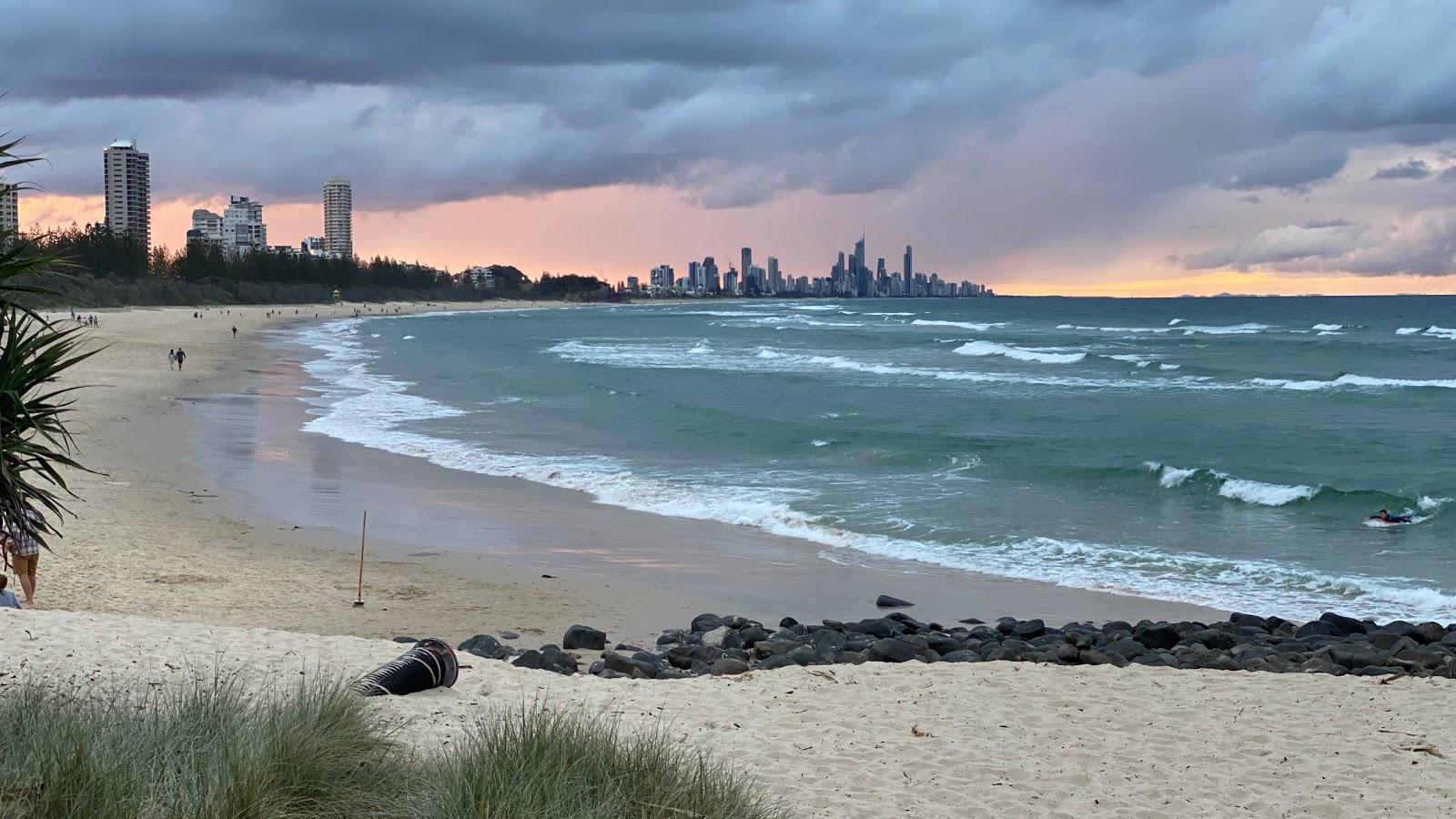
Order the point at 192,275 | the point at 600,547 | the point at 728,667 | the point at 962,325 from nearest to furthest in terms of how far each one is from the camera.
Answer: the point at 728,667, the point at 600,547, the point at 962,325, the point at 192,275

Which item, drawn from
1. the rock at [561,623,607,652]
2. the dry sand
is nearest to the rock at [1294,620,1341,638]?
the dry sand

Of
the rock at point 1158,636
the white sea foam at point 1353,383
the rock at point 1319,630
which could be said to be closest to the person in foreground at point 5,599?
the rock at point 1158,636

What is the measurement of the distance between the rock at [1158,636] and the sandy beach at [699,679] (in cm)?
169

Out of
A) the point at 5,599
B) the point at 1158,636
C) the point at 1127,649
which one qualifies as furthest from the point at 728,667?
the point at 5,599

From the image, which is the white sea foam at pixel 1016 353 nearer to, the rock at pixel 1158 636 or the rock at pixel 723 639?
the rock at pixel 1158 636

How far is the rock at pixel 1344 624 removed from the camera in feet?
40.9

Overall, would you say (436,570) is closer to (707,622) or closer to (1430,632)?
(707,622)

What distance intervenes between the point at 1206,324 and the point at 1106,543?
9659cm

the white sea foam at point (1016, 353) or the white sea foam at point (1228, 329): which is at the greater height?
the white sea foam at point (1228, 329)

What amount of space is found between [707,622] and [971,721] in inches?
172

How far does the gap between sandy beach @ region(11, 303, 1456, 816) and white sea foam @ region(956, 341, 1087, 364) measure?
42.3m

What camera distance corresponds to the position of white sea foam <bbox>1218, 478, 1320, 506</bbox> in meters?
21.6

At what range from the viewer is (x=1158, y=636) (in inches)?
473

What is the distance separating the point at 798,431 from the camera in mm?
30516
